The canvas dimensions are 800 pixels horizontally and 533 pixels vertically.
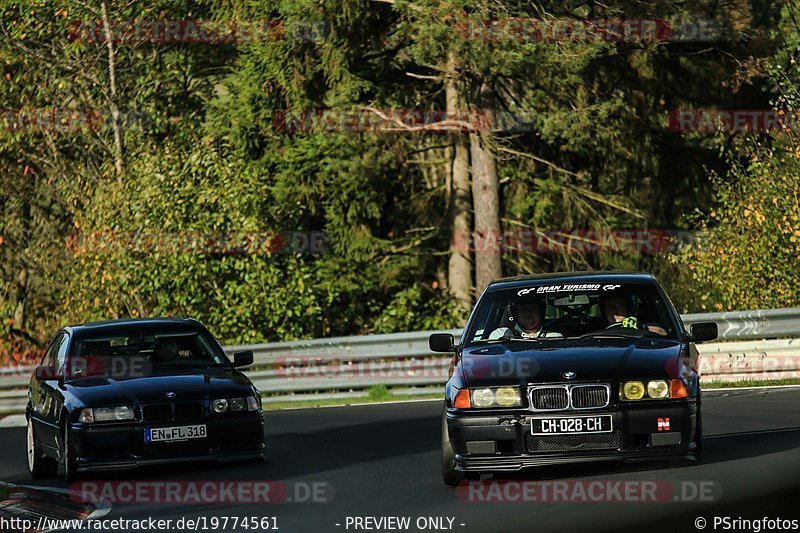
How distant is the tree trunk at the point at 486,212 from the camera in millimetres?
30422

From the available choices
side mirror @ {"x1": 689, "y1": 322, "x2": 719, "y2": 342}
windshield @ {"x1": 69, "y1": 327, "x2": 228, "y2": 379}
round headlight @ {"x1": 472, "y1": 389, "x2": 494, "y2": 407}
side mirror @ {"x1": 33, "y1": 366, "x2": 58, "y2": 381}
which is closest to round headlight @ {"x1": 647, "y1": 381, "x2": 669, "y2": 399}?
round headlight @ {"x1": 472, "y1": 389, "x2": 494, "y2": 407}

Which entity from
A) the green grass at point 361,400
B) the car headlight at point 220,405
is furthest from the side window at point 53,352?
the green grass at point 361,400

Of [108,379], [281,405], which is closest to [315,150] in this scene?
[281,405]

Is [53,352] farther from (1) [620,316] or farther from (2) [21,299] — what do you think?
(2) [21,299]

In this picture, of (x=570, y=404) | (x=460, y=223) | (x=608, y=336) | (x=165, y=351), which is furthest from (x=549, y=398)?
(x=460, y=223)

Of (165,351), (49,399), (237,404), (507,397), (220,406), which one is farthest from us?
(165,351)

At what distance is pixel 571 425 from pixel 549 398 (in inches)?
9.1

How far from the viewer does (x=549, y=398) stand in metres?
9.77

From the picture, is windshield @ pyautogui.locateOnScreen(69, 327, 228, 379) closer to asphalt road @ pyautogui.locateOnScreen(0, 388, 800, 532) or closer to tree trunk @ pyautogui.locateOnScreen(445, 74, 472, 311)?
asphalt road @ pyautogui.locateOnScreen(0, 388, 800, 532)

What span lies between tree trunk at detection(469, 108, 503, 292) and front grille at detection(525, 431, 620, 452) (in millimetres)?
20573

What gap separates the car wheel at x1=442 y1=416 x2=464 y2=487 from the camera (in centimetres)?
1014

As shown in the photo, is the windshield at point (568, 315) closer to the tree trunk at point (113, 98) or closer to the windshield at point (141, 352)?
the windshield at point (141, 352)

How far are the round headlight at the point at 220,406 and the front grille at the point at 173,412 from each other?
120mm

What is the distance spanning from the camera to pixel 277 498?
1055cm
